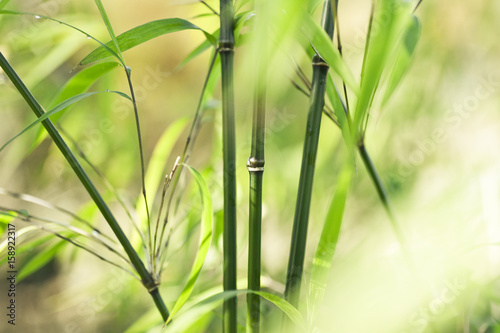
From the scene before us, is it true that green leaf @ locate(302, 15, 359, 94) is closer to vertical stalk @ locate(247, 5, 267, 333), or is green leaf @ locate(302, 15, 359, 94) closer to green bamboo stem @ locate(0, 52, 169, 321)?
vertical stalk @ locate(247, 5, 267, 333)

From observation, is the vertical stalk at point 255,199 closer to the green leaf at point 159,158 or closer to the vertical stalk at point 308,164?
the vertical stalk at point 308,164

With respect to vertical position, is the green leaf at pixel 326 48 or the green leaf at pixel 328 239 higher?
the green leaf at pixel 326 48

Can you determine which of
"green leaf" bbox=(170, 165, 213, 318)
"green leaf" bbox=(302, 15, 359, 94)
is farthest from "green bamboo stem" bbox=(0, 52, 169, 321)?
"green leaf" bbox=(302, 15, 359, 94)

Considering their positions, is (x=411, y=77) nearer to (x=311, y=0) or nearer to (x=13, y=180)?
(x=311, y=0)

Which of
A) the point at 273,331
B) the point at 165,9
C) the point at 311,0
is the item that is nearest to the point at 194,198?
the point at 273,331

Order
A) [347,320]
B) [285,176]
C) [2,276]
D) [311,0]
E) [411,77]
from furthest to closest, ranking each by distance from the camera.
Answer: [2,276] → [411,77] → [285,176] → [347,320] → [311,0]

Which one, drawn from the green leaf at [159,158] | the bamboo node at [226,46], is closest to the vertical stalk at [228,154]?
the bamboo node at [226,46]

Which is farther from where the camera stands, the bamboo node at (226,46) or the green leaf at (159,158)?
the green leaf at (159,158)
